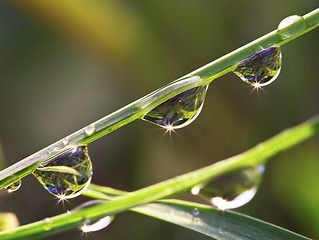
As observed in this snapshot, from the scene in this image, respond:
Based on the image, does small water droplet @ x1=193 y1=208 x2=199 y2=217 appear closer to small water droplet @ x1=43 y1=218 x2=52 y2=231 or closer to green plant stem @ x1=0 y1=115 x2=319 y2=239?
green plant stem @ x1=0 y1=115 x2=319 y2=239

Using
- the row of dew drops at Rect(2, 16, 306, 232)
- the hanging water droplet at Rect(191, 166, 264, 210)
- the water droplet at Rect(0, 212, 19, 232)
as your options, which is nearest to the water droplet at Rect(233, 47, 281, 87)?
the row of dew drops at Rect(2, 16, 306, 232)

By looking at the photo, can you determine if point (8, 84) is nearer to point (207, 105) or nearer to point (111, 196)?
point (207, 105)

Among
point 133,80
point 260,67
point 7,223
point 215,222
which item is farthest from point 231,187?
point 133,80

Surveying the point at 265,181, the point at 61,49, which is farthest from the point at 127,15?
the point at 265,181

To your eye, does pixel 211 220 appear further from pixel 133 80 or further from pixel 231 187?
pixel 133 80

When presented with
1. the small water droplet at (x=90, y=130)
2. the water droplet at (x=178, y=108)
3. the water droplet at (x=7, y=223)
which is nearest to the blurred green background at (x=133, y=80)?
the water droplet at (x=7, y=223)
